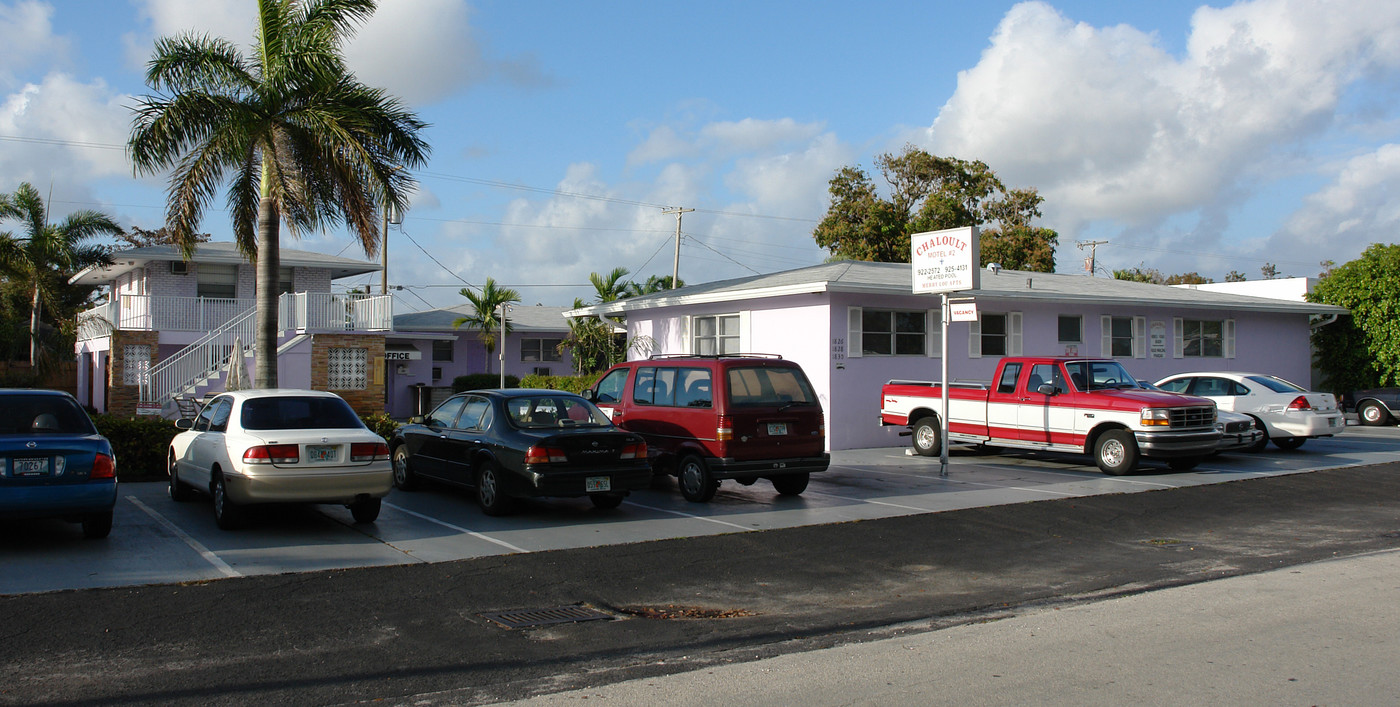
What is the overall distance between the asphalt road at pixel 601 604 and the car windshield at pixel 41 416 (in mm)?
2663

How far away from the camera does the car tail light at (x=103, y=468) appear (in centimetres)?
908

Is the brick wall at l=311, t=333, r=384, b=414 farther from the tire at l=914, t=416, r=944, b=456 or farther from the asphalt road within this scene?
the asphalt road

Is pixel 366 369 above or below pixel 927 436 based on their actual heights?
above

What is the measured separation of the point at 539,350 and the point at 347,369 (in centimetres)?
1399

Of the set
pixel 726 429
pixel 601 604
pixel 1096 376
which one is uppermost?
pixel 1096 376

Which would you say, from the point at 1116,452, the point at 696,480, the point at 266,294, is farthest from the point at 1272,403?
the point at 266,294

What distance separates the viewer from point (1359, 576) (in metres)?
8.75

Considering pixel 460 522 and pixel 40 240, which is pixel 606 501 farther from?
pixel 40 240

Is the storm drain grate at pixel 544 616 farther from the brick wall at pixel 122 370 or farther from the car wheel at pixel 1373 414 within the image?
the car wheel at pixel 1373 414

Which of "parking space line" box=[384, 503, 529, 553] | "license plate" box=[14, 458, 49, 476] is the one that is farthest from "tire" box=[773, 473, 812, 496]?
"license plate" box=[14, 458, 49, 476]

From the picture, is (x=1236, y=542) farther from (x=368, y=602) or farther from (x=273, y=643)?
(x=273, y=643)

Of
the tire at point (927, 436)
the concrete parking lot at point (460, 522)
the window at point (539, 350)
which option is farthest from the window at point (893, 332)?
the window at point (539, 350)

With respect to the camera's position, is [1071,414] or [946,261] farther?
[1071,414]

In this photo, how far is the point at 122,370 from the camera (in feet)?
87.4
